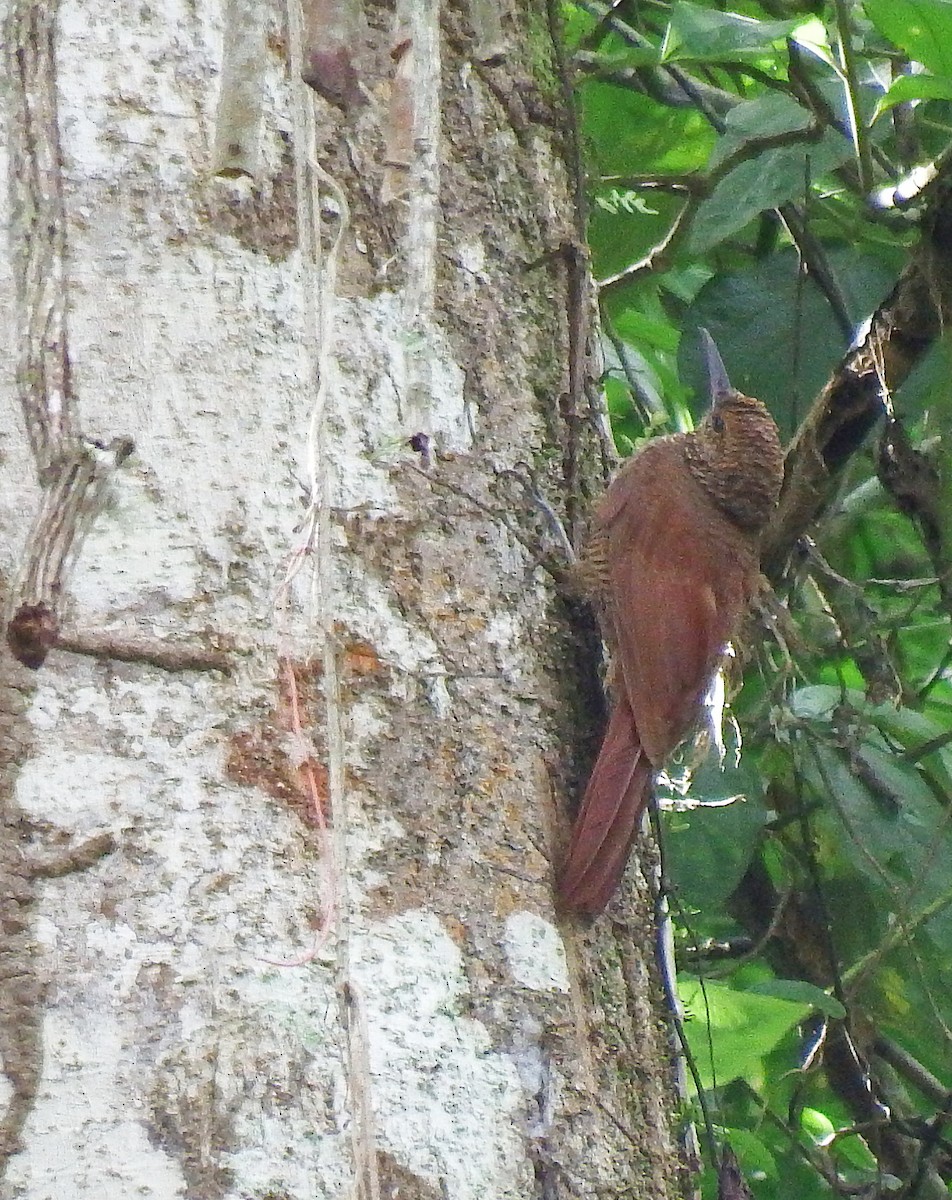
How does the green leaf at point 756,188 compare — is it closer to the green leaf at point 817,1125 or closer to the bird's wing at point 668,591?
the bird's wing at point 668,591

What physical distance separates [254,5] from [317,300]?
0.84 feet

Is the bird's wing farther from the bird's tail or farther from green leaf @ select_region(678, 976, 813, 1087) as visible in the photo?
green leaf @ select_region(678, 976, 813, 1087)

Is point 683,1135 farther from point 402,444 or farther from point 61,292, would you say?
point 61,292

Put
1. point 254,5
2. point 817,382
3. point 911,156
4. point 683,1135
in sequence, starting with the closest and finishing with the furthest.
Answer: point 254,5
point 683,1135
point 817,382
point 911,156

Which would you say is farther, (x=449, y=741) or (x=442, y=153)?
(x=442, y=153)

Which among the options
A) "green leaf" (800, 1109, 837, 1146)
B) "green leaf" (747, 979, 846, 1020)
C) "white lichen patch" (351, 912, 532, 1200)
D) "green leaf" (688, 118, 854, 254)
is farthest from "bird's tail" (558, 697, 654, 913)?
"green leaf" (800, 1109, 837, 1146)

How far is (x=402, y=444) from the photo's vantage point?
1.42 meters

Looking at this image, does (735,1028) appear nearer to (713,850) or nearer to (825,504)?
(713,850)

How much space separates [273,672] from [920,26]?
54.4 inches

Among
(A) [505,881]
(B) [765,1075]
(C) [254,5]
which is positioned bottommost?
(B) [765,1075]

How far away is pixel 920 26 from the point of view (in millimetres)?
2059

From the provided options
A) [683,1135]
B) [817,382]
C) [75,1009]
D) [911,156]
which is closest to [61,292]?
[75,1009]

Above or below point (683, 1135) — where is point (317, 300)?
above

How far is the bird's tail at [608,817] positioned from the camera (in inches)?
55.8
